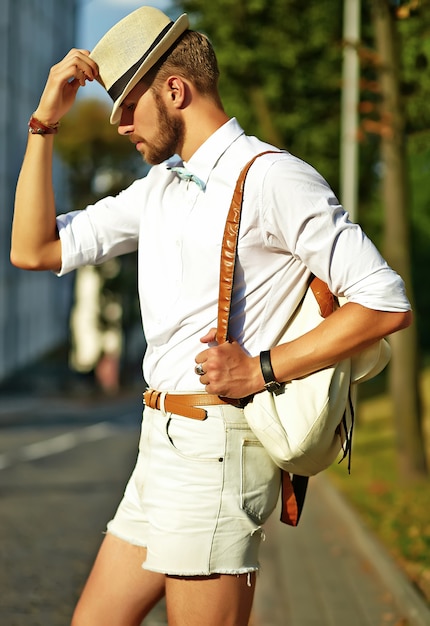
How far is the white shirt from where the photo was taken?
2.74 m

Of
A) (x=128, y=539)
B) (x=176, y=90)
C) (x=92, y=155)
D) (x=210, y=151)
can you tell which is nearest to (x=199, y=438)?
(x=128, y=539)

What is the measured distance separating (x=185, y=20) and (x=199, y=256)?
0.59 m

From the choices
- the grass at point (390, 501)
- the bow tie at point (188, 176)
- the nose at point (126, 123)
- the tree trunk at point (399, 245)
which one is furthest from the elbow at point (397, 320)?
the tree trunk at point (399, 245)

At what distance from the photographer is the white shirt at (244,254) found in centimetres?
274

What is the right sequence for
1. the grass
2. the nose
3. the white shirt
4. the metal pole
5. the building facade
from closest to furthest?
the white shirt
the nose
the grass
the metal pole
the building facade

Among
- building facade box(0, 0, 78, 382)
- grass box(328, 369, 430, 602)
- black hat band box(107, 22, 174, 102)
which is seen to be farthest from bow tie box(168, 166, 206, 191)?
building facade box(0, 0, 78, 382)

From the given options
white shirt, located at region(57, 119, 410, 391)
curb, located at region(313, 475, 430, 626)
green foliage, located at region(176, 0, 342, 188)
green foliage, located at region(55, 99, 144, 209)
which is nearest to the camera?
white shirt, located at region(57, 119, 410, 391)

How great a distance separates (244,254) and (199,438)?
1.50ft

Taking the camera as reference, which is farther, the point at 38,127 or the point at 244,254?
the point at 38,127

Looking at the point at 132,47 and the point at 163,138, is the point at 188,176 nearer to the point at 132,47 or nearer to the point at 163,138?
the point at 163,138

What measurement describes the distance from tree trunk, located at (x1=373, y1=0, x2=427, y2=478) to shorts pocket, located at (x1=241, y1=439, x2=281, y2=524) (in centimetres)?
930

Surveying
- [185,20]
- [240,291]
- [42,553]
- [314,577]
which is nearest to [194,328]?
[240,291]

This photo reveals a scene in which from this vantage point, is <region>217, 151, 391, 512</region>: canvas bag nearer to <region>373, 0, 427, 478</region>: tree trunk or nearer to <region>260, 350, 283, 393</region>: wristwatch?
<region>260, 350, 283, 393</region>: wristwatch

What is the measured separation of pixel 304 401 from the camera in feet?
9.22
